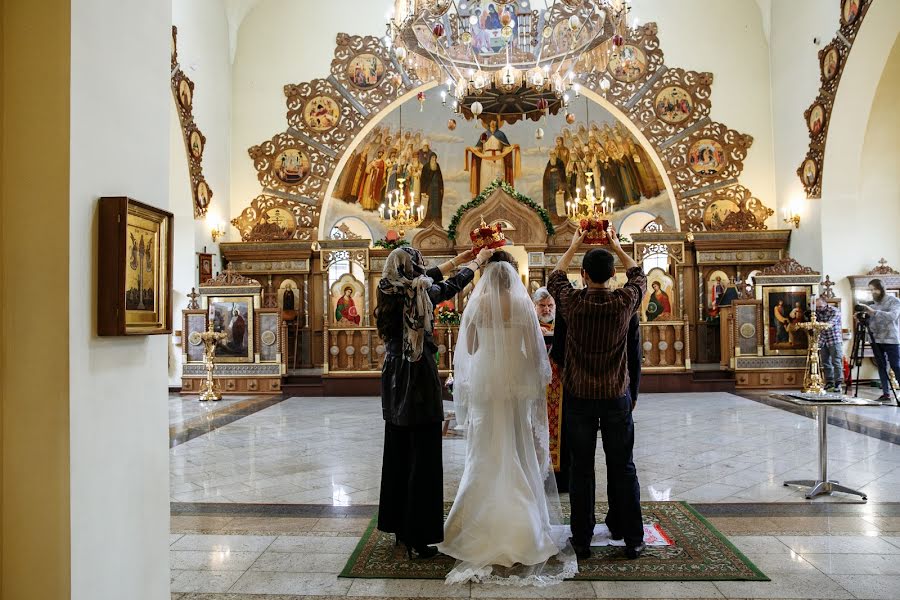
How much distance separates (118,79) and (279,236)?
1201cm

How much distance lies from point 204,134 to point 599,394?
1209 centimetres

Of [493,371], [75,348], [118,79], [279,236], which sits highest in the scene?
[279,236]

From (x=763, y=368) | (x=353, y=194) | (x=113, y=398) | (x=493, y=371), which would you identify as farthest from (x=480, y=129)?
(x=113, y=398)

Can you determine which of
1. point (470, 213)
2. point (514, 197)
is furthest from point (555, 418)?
point (470, 213)

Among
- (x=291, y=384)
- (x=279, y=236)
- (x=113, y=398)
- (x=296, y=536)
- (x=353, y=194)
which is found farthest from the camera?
(x=353, y=194)

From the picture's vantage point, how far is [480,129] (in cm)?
1738

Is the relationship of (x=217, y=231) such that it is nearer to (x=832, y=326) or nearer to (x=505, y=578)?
(x=505, y=578)

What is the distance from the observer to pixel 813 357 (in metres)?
10.7

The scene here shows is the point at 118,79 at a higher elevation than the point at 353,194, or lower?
lower

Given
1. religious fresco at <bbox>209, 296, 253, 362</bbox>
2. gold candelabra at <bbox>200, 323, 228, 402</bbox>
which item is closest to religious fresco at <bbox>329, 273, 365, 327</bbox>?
religious fresco at <bbox>209, 296, 253, 362</bbox>

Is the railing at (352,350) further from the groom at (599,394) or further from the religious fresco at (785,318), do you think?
the groom at (599,394)

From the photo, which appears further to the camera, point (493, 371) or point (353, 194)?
point (353, 194)

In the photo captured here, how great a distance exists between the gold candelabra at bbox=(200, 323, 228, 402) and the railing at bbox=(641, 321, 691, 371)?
8280mm

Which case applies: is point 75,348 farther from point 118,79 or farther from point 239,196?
point 239,196
